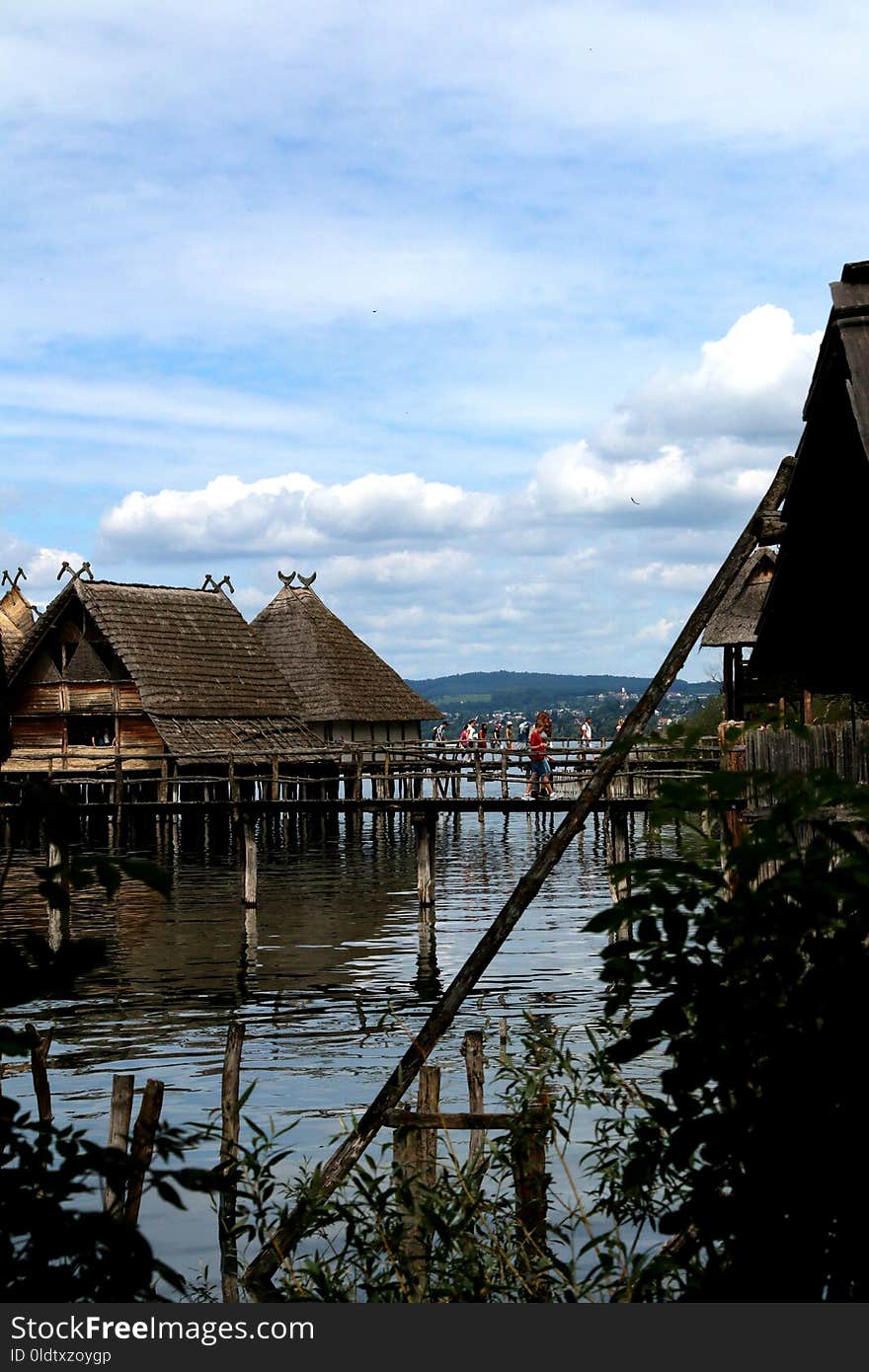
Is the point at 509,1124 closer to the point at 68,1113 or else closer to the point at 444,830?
the point at 68,1113

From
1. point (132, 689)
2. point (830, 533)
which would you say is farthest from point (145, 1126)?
point (132, 689)

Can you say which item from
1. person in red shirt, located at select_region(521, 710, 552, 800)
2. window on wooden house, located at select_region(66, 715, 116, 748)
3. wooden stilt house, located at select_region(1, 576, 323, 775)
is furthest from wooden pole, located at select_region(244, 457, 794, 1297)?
window on wooden house, located at select_region(66, 715, 116, 748)

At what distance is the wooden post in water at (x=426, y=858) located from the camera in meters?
24.6

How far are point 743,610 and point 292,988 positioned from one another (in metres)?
13.8

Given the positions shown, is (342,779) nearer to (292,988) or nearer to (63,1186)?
(292,988)

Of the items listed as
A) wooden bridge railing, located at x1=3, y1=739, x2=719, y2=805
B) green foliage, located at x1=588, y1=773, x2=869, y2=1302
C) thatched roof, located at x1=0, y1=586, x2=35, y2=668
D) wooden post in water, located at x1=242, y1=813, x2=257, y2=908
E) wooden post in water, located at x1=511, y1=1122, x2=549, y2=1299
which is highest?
thatched roof, located at x1=0, y1=586, x2=35, y2=668

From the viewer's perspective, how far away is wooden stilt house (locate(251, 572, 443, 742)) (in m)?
46.4

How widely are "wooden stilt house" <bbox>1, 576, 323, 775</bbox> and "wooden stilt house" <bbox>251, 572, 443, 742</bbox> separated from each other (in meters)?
3.31

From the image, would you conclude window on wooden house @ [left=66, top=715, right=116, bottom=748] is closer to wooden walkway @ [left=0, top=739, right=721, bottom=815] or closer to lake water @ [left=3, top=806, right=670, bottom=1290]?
wooden walkway @ [left=0, top=739, right=721, bottom=815]

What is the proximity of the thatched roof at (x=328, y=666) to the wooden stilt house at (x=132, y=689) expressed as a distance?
3406 millimetres

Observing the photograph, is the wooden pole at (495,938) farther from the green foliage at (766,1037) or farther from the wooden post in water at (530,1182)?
the green foliage at (766,1037)

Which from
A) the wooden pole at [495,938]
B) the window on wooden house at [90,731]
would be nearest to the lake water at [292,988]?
the wooden pole at [495,938]

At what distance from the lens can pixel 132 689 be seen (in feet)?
131

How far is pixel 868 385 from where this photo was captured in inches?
223
